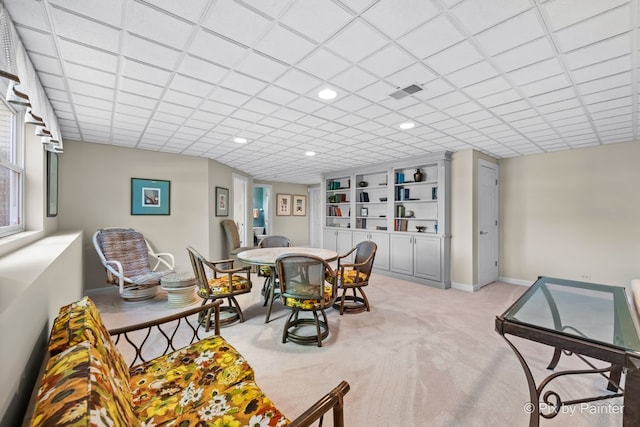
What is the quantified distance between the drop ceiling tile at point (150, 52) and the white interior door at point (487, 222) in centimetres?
461

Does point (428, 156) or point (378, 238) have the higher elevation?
point (428, 156)

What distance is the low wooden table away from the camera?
350 cm

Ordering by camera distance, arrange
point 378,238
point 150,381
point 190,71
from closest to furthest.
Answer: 1. point 150,381
2. point 190,71
3. point 378,238

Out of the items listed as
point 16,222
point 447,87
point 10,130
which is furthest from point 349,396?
point 10,130

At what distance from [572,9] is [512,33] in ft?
0.85

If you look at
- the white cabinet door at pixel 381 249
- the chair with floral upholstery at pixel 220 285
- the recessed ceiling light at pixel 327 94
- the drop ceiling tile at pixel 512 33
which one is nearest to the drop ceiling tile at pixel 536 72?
the drop ceiling tile at pixel 512 33

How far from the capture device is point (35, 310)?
1.19m

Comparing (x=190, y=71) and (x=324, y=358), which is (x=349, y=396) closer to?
(x=324, y=358)

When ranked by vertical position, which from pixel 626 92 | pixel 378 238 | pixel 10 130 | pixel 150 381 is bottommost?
pixel 150 381

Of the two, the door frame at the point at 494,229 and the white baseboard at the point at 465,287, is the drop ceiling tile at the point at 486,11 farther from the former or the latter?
the white baseboard at the point at 465,287

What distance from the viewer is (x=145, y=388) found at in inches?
52.7

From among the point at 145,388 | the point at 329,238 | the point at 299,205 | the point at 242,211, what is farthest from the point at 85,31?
the point at 299,205

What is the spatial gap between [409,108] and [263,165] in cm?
395

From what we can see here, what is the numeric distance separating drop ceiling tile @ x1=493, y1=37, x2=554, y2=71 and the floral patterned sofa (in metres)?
2.19
